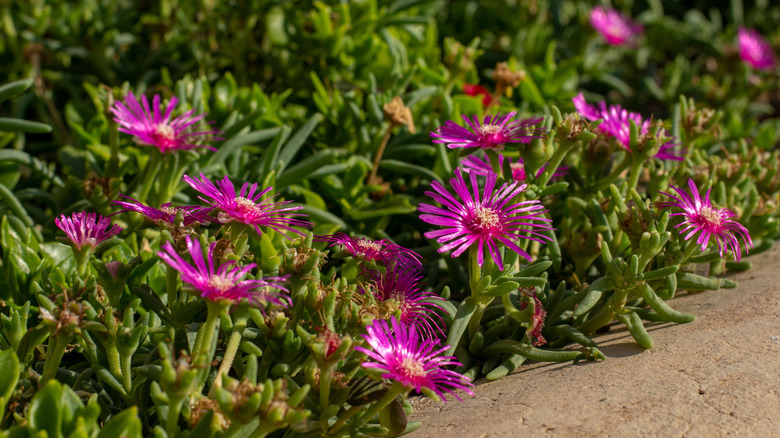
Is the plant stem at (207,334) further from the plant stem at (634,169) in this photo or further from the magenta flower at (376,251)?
the plant stem at (634,169)

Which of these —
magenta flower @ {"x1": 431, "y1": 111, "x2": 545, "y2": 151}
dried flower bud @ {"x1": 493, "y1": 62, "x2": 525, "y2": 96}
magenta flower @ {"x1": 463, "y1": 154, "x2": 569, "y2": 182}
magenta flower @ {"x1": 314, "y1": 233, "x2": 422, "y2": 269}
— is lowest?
magenta flower @ {"x1": 314, "y1": 233, "x2": 422, "y2": 269}

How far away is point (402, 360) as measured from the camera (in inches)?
47.9

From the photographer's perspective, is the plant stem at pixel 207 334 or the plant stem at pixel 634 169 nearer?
the plant stem at pixel 207 334

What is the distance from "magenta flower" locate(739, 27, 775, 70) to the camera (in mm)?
3289

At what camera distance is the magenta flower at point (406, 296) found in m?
1.43

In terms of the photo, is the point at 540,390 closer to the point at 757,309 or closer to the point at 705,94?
the point at 757,309

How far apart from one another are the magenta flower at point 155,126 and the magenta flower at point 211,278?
0.54 m

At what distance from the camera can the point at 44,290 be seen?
149cm

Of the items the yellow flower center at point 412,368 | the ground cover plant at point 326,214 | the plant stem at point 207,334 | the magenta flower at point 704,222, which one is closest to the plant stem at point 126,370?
the ground cover plant at point 326,214

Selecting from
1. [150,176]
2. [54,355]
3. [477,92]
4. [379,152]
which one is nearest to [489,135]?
[379,152]

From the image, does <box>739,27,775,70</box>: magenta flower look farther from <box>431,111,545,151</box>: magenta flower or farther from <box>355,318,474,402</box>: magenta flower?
<box>355,318,474,402</box>: magenta flower

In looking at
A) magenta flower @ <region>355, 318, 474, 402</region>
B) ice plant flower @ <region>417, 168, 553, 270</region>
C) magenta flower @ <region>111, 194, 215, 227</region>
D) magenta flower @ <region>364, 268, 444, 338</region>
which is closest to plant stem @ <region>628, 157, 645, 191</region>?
ice plant flower @ <region>417, 168, 553, 270</region>

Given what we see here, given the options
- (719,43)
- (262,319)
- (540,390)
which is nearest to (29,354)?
(262,319)

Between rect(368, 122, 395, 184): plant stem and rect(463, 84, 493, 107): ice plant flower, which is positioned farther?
rect(463, 84, 493, 107): ice plant flower
